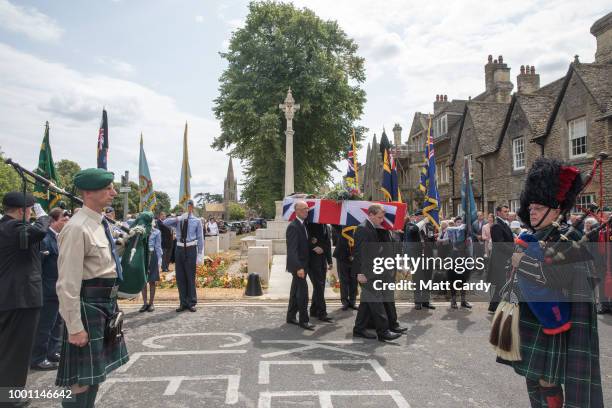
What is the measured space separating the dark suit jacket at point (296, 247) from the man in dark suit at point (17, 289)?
401 cm

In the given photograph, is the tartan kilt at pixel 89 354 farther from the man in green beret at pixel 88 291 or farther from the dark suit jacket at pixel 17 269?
the dark suit jacket at pixel 17 269

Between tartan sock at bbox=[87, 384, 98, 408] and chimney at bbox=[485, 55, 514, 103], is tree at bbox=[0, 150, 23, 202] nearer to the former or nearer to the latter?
chimney at bbox=[485, 55, 514, 103]

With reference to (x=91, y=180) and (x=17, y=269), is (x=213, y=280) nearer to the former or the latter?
(x=17, y=269)

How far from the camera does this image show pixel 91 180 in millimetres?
3453

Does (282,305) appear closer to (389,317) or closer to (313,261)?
(313,261)

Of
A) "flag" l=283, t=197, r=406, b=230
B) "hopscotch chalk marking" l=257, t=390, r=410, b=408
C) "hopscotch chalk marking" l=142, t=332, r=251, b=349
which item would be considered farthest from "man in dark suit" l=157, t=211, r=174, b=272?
"hopscotch chalk marking" l=257, t=390, r=410, b=408

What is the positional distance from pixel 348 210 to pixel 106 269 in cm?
661

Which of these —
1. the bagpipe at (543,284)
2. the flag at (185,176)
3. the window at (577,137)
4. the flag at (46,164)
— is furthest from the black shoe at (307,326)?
the window at (577,137)

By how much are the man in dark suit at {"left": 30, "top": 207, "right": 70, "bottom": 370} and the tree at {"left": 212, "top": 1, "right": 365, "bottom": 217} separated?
2274cm

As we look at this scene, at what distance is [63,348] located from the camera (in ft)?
11.1

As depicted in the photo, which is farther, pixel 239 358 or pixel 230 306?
pixel 230 306

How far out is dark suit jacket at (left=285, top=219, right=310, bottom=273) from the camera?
771 centimetres

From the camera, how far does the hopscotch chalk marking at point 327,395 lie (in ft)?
14.5

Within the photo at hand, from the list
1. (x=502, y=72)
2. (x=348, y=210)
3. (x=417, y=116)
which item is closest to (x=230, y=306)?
(x=348, y=210)
